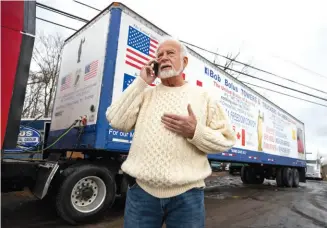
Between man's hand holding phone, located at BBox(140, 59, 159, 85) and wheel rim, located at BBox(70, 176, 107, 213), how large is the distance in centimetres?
281

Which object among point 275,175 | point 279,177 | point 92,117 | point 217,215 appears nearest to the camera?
point 92,117

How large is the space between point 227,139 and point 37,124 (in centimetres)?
551

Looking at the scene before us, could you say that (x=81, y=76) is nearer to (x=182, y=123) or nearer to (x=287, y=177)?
(x=182, y=123)

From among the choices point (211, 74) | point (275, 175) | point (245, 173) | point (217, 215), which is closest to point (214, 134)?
point (217, 215)

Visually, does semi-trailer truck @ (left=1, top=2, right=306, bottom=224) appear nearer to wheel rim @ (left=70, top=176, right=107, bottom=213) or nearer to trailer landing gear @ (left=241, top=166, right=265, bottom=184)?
wheel rim @ (left=70, top=176, right=107, bottom=213)

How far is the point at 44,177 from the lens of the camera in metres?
3.71

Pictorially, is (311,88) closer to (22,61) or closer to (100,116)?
(100,116)

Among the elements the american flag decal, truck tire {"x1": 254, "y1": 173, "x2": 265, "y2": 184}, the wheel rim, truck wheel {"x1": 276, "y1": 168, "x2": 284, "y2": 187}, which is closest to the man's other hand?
the wheel rim

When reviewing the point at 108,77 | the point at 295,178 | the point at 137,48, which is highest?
the point at 137,48

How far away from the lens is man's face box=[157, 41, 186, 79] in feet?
5.64

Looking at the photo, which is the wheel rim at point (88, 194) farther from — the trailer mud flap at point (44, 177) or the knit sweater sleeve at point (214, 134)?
the knit sweater sleeve at point (214, 134)

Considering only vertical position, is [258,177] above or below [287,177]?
below

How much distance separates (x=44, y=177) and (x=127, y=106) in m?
2.65

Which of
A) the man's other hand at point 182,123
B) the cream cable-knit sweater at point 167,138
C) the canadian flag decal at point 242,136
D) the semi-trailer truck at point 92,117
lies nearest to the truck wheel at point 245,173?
the canadian flag decal at point 242,136
